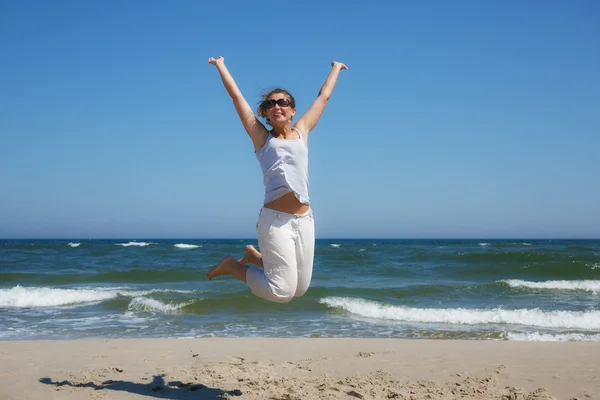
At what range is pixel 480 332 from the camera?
10.0 meters

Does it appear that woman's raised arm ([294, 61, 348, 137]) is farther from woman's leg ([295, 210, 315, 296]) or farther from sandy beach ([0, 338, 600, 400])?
sandy beach ([0, 338, 600, 400])

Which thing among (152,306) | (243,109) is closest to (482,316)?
(152,306)

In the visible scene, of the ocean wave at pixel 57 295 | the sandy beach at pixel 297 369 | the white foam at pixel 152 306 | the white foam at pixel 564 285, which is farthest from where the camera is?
the white foam at pixel 564 285

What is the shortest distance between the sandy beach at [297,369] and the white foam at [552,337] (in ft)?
2.85

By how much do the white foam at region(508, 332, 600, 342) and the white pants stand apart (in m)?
5.99

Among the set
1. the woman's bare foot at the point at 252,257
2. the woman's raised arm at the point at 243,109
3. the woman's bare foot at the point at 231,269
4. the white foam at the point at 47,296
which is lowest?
the white foam at the point at 47,296

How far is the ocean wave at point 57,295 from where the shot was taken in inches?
555

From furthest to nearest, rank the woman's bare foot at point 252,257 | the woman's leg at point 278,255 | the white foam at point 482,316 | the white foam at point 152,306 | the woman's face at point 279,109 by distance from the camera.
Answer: the white foam at point 152,306, the white foam at point 482,316, the woman's bare foot at point 252,257, the woman's face at point 279,109, the woman's leg at point 278,255

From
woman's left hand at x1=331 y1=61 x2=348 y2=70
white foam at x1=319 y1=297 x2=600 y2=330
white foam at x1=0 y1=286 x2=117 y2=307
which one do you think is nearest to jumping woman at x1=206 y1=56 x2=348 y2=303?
woman's left hand at x1=331 y1=61 x2=348 y2=70

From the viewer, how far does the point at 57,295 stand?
1520 cm

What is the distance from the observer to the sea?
1009cm

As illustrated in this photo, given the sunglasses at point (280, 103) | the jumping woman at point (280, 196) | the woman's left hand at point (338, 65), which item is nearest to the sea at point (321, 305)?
the jumping woman at point (280, 196)

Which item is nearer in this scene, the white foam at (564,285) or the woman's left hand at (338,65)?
the woman's left hand at (338,65)

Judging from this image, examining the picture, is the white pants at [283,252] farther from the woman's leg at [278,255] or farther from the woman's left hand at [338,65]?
the woman's left hand at [338,65]
